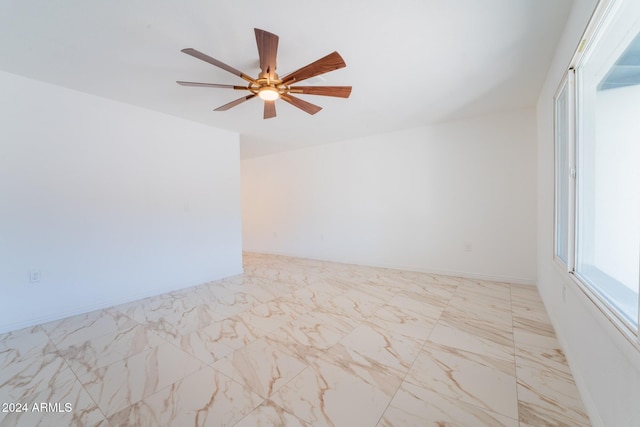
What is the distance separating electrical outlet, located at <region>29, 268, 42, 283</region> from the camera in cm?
250

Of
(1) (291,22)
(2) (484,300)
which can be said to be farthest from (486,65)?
(2) (484,300)

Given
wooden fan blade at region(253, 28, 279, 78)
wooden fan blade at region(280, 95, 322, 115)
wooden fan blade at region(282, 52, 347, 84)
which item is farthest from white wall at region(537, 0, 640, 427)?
wooden fan blade at region(280, 95, 322, 115)

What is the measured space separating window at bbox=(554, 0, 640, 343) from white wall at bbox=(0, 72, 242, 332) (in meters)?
4.13

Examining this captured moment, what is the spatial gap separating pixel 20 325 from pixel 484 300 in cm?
482

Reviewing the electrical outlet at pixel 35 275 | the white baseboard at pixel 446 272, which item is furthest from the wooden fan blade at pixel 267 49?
the white baseboard at pixel 446 272

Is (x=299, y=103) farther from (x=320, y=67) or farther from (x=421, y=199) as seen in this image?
(x=421, y=199)

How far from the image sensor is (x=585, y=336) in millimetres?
1434

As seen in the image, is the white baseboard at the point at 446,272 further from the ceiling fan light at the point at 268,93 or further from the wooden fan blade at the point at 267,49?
the wooden fan blade at the point at 267,49

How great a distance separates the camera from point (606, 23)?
131cm

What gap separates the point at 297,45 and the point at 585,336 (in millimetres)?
2704

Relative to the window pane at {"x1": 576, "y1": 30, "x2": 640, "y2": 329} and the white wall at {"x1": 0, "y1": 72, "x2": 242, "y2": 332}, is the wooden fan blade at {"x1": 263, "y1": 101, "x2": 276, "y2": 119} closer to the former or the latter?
the white wall at {"x1": 0, "y1": 72, "x2": 242, "y2": 332}

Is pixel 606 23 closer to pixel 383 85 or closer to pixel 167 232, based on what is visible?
pixel 383 85

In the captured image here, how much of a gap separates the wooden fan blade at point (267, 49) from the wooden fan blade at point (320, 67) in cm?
16

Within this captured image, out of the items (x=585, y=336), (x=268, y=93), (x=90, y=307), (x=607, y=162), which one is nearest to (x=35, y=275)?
(x=90, y=307)
